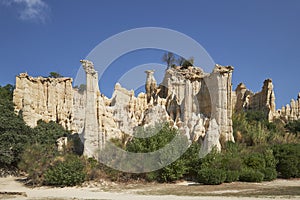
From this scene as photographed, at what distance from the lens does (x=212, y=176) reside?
17.5 m

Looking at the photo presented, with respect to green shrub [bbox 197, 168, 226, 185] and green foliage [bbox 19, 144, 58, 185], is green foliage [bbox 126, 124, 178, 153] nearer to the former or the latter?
green shrub [bbox 197, 168, 226, 185]

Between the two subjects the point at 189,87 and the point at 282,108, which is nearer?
the point at 189,87

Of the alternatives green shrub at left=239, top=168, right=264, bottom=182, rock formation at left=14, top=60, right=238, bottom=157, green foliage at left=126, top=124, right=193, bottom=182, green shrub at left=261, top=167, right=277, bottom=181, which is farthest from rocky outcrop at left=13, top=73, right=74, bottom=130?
green shrub at left=261, top=167, right=277, bottom=181

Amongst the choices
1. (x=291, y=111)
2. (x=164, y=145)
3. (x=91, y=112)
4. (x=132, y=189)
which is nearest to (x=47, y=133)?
(x=91, y=112)

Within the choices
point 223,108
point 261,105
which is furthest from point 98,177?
point 261,105

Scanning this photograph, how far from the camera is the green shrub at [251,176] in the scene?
18500 millimetres

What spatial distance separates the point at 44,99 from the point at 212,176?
88.2 feet

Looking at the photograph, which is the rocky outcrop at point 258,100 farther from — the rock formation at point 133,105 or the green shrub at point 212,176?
the green shrub at point 212,176

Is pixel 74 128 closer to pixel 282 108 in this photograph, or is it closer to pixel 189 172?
pixel 189 172

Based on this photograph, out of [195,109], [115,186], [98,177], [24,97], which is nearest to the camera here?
[115,186]

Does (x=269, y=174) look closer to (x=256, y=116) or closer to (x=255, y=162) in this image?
(x=255, y=162)

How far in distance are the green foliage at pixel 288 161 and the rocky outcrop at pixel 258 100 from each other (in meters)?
25.5

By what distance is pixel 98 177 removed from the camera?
1902cm

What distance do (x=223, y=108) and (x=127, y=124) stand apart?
30.6 feet
